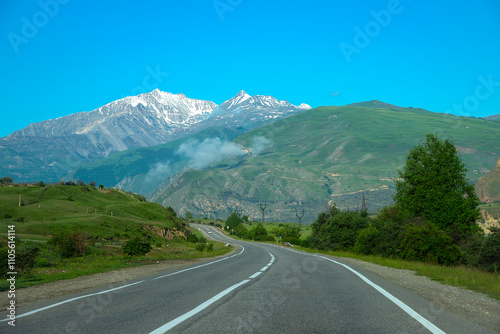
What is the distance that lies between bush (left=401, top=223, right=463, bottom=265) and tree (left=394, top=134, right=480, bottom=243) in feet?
61.6

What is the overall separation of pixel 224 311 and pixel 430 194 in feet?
176

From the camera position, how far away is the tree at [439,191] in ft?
172

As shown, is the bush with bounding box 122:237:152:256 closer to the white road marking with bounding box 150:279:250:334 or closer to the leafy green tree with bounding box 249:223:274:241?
the white road marking with bounding box 150:279:250:334

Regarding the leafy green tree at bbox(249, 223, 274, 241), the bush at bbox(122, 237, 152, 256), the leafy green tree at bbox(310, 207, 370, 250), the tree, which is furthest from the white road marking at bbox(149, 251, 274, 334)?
the leafy green tree at bbox(249, 223, 274, 241)

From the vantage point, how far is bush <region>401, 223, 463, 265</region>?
33.6 m

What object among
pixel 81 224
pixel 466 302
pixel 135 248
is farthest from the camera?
pixel 81 224

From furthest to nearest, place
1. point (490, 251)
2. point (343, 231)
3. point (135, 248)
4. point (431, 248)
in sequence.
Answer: point (343, 231) → point (135, 248) → point (431, 248) → point (490, 251)

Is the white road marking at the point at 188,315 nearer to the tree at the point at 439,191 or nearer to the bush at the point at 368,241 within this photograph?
the bush at the point at 368,241

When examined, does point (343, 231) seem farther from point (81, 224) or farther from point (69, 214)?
point (69, 214)

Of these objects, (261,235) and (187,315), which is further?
(261,235)

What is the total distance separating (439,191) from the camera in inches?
2142

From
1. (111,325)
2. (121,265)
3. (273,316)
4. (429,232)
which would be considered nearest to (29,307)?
(111,325)

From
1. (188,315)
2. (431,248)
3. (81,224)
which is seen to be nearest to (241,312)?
(188,315)

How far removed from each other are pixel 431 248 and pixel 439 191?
23.4m
